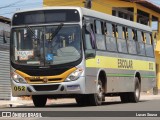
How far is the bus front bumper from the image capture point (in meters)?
19.4

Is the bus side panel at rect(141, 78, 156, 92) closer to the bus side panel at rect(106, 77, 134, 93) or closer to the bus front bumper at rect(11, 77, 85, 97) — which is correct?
the bus side panel at rect(106, 77, 134, 93)

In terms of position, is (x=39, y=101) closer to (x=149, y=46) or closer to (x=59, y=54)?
(x=59, y=54)

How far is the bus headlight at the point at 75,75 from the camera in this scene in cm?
1945

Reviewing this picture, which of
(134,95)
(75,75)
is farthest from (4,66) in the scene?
(75,75)

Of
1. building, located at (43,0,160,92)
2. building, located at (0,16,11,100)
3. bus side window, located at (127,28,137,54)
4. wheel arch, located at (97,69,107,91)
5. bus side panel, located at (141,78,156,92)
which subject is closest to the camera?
wheel arch, located at (97,69,107,91)

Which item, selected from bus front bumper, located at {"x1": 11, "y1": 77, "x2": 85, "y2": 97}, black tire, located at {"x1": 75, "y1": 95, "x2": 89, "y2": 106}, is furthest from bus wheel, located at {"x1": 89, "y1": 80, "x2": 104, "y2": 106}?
bus front bumper, located at {"x1": 11, "y1": 77, "x2": 85, "y2": 97}

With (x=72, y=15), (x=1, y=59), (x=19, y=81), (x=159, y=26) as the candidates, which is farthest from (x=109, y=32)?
(x=159, y=26)

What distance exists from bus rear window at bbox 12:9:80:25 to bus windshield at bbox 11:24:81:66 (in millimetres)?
250

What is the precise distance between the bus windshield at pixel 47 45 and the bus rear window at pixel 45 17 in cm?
25

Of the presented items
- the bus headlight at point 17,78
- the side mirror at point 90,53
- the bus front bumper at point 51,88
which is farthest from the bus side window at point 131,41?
the bus headlight at point 17,78

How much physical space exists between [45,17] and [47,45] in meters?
1.03

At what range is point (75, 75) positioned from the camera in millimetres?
19500

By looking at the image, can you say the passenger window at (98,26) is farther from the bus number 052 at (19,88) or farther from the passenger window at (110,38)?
the bus number 052 at (19,88)

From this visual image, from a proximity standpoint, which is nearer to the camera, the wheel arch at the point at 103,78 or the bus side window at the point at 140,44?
the wheel arch at the point at 103,78
